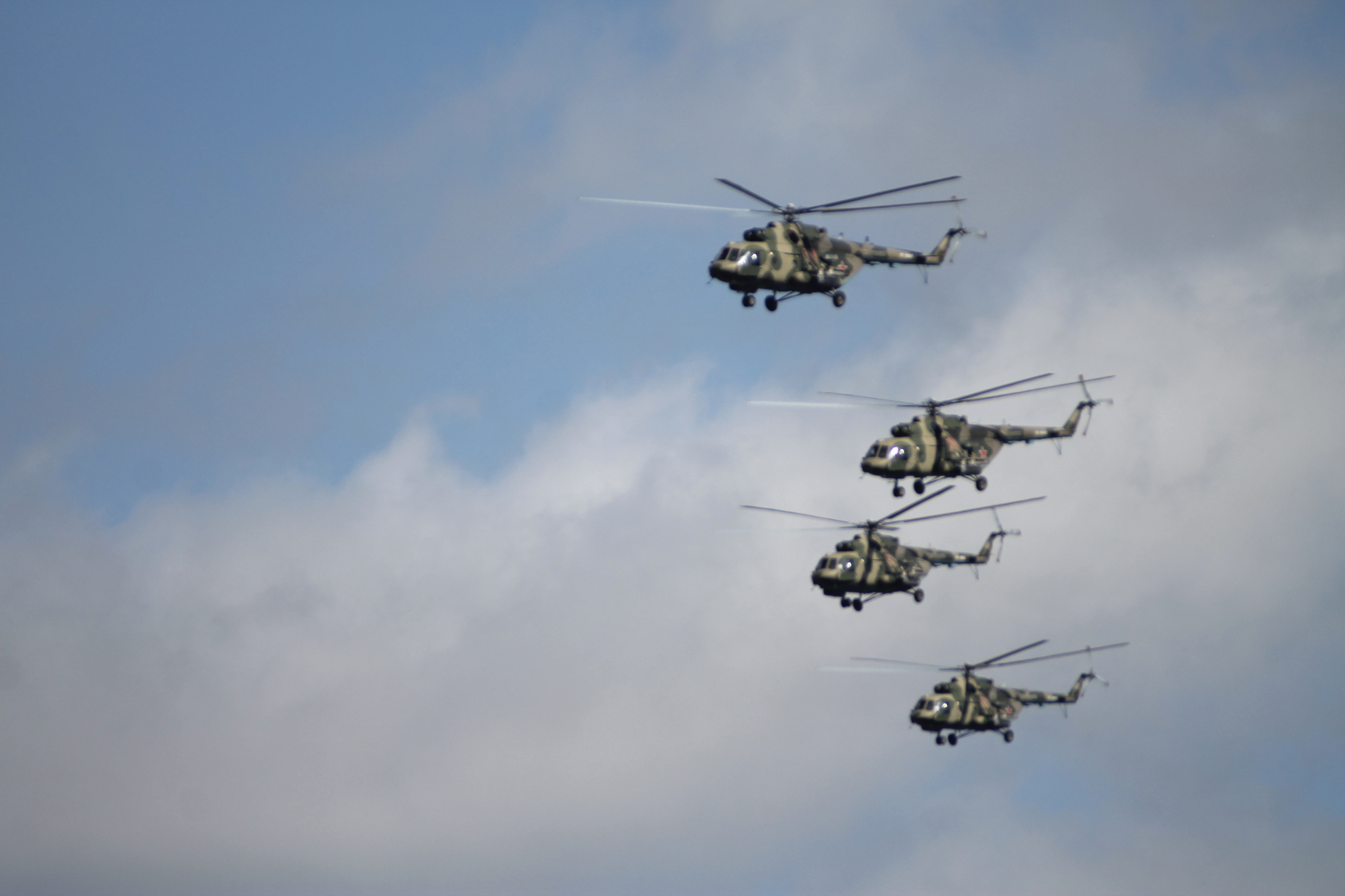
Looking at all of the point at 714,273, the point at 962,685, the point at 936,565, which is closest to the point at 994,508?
the point at 936,565

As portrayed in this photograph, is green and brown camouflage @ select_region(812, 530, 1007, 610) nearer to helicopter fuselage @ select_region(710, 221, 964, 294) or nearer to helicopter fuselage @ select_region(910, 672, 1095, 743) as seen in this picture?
helicopter fuselage @ select_region(910, 672, 1095, 743)

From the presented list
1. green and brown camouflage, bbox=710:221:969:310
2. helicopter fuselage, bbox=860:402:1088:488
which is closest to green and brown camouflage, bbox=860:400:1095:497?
helicopter fuselage, bbox=860:402:1088:488

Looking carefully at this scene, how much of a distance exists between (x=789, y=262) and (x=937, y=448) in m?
16.5

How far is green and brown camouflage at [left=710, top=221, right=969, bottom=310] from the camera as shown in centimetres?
8462

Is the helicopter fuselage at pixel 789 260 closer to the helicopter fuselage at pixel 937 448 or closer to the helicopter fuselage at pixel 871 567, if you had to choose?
the helicopter fuselage at pixel 937 448

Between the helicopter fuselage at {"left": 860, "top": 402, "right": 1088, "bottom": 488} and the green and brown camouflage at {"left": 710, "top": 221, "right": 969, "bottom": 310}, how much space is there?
9.58 meters

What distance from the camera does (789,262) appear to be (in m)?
87.2

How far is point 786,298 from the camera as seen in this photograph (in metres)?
88.4

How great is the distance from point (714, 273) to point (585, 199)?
16.5m

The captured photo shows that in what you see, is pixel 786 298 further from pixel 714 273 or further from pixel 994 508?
pixel 994 508

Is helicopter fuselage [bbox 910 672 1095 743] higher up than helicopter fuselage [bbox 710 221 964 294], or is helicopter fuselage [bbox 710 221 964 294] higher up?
helicopter fuselage [bbox 710 221 964 294]

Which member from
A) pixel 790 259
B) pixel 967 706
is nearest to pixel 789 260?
pixel 790 259

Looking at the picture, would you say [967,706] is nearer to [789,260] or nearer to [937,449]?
[937,449]

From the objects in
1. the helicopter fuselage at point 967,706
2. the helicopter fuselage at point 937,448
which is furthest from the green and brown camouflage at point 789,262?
the helicopter fuselage at point 967,706
